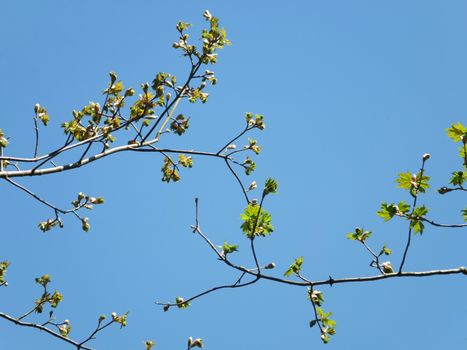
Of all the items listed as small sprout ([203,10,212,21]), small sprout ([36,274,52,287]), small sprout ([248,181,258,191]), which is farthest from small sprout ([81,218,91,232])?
small sprout ([203,10,212,21])

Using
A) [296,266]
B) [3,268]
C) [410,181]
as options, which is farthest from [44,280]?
[410,181]

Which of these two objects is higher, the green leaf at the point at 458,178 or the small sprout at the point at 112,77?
the small sprout at the point at 112,77

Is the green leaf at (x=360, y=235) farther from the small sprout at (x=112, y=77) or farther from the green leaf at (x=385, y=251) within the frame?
the small sprout at (x=112, y=77)

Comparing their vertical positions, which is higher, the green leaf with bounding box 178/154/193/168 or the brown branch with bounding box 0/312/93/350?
the green leaf with bounding box 178/154/193/168

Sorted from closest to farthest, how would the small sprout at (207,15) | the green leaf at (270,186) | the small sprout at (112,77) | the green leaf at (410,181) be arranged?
the green leaf at (270,186) → the green leaf at (410,181) → the small sprout at (112,77) → the small sprout at (207,15)

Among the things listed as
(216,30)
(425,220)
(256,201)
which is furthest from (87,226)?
(425,220)

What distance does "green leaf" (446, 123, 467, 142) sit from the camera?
4562 millimetres

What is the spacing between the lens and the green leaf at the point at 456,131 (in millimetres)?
4562

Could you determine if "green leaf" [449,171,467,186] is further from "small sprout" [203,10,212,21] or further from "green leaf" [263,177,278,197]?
"small sprout" [203,10,212,21]

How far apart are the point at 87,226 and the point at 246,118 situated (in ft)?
8.32

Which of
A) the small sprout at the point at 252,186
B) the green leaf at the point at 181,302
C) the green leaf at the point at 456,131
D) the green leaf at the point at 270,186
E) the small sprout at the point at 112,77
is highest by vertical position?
the small sprout at the point at 112,77

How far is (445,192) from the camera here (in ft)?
15.1

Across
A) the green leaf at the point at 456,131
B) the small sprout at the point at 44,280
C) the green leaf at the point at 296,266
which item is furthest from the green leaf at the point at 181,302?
the green leaf at the point at 456,131

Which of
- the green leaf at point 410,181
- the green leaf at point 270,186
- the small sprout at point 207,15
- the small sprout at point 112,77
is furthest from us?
the small sprout at point 207,15
